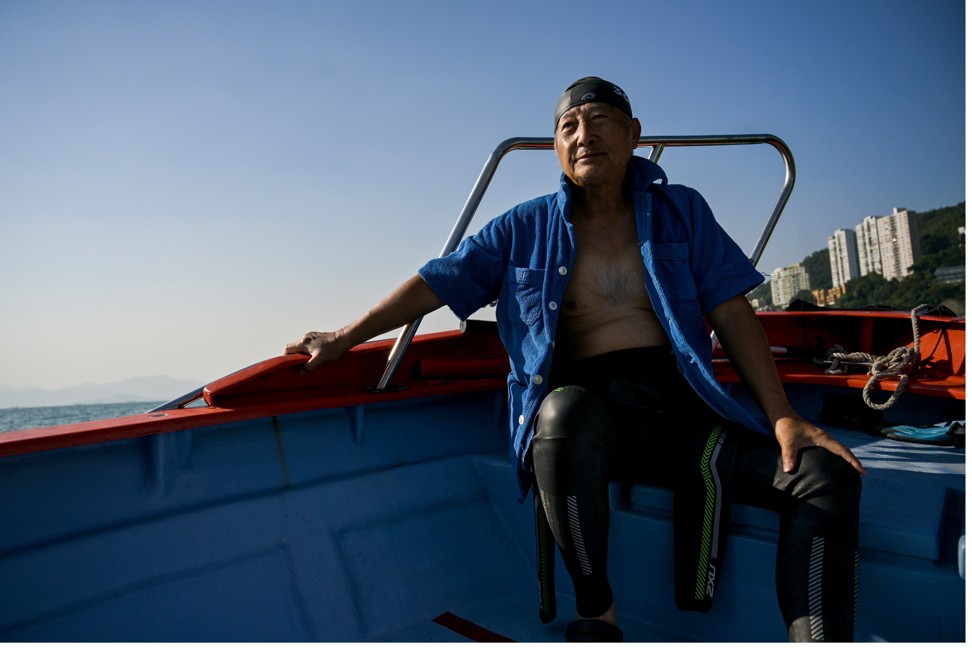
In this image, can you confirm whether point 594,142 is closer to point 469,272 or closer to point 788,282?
point 469,272

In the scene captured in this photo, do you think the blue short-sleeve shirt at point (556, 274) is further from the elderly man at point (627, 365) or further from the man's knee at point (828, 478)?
the man's knee at point (828, 478)

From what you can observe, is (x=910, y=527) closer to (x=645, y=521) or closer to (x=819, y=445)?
(x=819, y=445)

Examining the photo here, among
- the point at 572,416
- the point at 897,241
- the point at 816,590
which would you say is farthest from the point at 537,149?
the point at 897,241

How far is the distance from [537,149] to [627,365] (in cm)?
99

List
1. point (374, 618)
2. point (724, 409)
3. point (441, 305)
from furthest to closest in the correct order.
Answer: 1. point (441, 305)
2. point (374, 618)
3. point (724, 409)

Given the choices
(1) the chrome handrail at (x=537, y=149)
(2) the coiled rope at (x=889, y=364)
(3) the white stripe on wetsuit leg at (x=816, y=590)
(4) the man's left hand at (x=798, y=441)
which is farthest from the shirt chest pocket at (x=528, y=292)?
(2) the coiled rope at (x=889, y=364)

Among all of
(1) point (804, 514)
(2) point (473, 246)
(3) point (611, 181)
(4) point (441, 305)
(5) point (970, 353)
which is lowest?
(1) point (804, 514)

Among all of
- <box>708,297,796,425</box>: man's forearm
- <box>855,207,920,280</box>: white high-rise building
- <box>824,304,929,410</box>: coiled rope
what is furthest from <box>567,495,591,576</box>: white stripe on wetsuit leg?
<box>855,207,920,280</box>: white high-rise building

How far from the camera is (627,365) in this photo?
5.88 ft

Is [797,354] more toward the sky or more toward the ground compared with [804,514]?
more toward the sky

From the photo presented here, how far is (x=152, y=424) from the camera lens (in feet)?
5.47

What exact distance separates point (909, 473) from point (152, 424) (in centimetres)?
208

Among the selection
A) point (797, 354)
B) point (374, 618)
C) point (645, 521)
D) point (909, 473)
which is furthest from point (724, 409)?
point (797, 354)

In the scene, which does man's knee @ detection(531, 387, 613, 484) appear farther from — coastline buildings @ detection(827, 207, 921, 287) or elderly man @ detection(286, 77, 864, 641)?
coastline buildings @ detection(827, 207, 921, 287)
